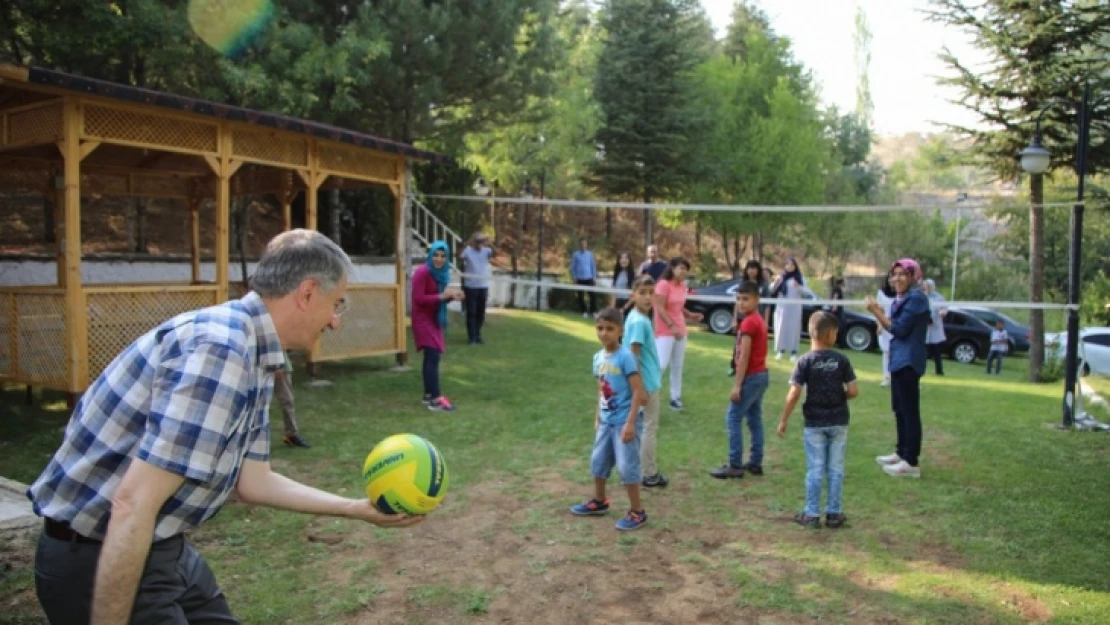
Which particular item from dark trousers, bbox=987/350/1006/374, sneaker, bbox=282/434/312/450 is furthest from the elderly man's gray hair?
dark trousers, bbox=987/350/1006/374

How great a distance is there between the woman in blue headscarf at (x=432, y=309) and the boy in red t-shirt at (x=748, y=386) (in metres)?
3.12

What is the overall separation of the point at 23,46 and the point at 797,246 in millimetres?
30681

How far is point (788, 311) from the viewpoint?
45.5 feet

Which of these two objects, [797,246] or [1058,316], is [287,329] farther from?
[797,246]

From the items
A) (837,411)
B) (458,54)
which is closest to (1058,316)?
(458,54)

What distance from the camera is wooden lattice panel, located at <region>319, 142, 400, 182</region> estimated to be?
10.6 m

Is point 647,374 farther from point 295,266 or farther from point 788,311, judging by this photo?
point 788,311

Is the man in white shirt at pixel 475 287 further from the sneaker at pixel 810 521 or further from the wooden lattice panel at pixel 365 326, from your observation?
the sneaker at pixel 810 521

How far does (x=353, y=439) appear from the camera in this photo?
25.1 feet

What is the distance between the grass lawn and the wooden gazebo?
0.91m

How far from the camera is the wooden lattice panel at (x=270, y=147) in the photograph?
9315 millimetres

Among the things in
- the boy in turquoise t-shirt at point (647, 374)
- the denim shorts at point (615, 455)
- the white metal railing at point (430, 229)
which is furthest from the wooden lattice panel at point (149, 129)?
the white metal railing at point (430, 229)

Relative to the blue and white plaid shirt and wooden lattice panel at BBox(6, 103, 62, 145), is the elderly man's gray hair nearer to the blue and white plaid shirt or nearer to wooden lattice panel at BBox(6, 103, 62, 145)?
the blue and white plaid shirt

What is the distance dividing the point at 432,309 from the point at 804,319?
12.8 meters
